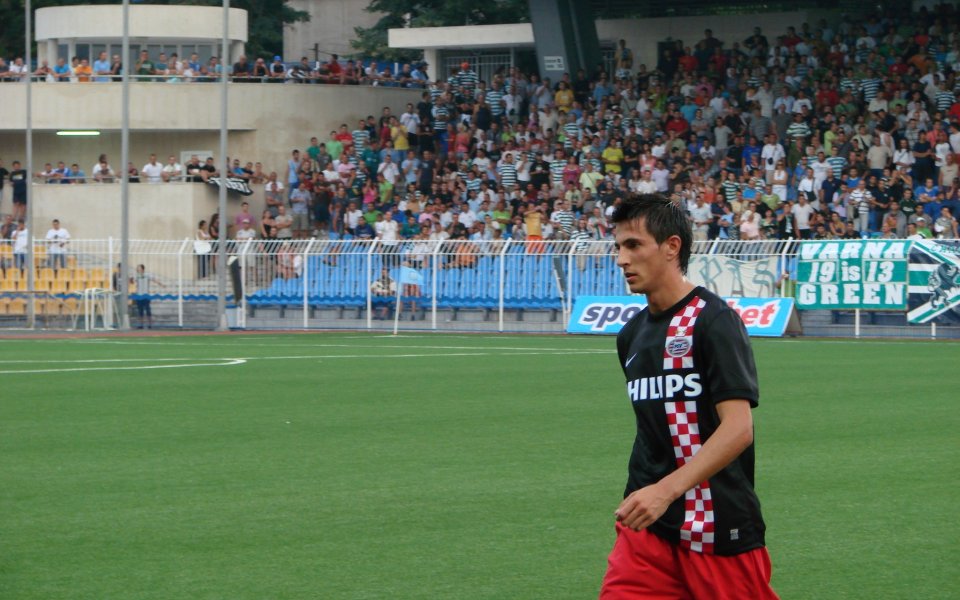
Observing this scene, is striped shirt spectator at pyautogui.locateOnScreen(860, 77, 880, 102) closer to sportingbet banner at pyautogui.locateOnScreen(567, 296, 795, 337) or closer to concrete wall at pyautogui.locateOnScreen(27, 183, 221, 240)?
sportingbet banner at pyautogui.locateOnScreen(567, 296, 795, 337)

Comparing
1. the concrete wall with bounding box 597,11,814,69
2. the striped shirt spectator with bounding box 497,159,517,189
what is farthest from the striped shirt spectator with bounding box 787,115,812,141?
the concrete wall with bounding box 597,11,814,69

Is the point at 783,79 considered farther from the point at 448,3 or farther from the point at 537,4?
the point at 448,3

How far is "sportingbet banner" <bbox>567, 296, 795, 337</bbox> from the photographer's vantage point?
27531 mm

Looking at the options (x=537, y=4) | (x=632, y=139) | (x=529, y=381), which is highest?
(x=537, y=4)

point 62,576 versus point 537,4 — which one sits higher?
point 537,4

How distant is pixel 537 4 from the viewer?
136 feet

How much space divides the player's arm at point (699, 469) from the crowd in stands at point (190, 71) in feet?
132

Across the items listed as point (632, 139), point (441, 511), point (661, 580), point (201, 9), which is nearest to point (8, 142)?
point (201, 9)

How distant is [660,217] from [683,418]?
62 cm

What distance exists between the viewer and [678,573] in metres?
4.56

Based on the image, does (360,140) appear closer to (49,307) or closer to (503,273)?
(49,307)

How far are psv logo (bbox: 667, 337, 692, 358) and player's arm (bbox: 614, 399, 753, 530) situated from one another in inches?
8.0

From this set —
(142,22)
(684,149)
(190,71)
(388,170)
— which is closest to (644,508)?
(684,149)

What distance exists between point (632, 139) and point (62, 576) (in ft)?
97.5
